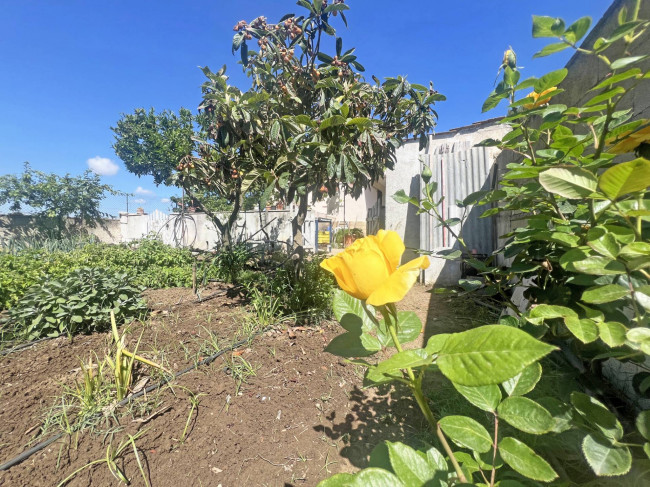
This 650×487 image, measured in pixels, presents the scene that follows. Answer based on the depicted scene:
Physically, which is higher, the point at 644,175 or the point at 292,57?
the point at 292,57

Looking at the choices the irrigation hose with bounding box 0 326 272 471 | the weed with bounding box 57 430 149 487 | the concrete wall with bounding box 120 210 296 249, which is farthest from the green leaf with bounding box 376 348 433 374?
the concrete wall with bounding box 120 210 296 249

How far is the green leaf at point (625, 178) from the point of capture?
0.32 m

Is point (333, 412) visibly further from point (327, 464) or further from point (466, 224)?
point (466, 224)

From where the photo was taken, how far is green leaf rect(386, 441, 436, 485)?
329 mm

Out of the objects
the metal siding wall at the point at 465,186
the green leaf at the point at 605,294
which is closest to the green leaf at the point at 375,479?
the green leaf at the point at 605,294

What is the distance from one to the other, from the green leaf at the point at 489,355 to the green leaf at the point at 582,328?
0.64 feet

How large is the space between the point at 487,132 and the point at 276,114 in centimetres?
482

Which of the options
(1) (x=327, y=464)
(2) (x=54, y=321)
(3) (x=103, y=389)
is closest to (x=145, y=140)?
(2) (x=54, y=321)

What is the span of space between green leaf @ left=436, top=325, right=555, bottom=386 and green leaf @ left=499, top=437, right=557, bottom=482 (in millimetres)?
170

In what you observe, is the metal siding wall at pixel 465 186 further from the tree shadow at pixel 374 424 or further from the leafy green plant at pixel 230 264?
the leafy green plant at pixel 230 264

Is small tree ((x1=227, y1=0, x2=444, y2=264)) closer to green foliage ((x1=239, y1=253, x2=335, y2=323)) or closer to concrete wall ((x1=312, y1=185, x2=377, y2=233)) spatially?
green foliage ((x1=239, y1=253, x2=335, y2=323))

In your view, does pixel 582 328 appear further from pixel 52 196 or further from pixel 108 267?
pixel 52 196

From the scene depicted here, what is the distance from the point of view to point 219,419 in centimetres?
142

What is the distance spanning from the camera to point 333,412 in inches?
59.7
